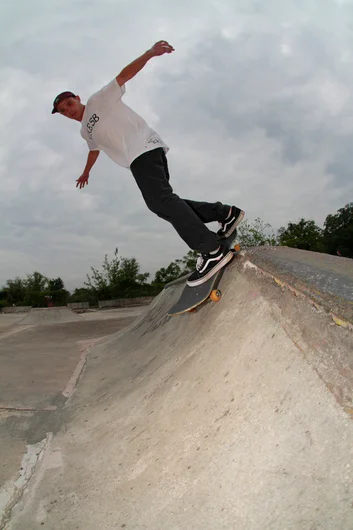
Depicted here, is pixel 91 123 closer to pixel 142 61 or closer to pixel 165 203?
pixel 142 61

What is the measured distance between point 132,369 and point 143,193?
5.52 ft

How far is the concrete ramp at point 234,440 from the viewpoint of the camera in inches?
39.3

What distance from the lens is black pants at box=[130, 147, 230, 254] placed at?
2463 millimetres

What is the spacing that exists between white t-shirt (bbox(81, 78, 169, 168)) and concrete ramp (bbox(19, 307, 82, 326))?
11187 millimetres

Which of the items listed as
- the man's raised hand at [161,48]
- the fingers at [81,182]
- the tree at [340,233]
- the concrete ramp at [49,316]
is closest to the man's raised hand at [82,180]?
the fingers at [81,182]

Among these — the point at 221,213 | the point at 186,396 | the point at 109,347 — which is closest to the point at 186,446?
the point at 186,396

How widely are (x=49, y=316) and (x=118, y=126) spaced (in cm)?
1220

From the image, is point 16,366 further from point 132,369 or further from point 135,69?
point 135,69

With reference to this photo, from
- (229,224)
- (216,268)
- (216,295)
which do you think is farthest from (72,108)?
(216,295)

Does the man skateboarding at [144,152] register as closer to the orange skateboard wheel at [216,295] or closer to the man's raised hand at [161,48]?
the man's raised hand at [161,48]

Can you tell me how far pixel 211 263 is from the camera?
8.75 feet

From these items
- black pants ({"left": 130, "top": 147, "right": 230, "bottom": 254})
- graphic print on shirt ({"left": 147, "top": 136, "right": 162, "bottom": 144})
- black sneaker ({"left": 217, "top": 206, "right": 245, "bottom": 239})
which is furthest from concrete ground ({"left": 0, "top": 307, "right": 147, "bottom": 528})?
graphic print on shirt ({"left": 147, "top": 136, "right": 162, "bottom": 144})

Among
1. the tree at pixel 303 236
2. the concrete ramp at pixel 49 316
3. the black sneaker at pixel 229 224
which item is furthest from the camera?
the tree at pixel 303 236

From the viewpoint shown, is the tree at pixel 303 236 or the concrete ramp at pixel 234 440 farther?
the tree at pixel 303 236
